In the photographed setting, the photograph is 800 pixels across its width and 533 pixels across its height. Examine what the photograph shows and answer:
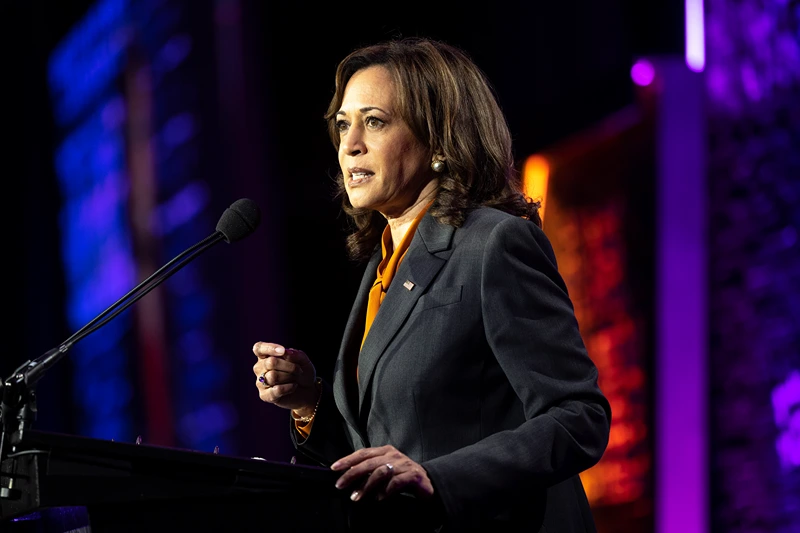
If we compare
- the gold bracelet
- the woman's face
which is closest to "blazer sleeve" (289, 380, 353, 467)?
the gold bracelet

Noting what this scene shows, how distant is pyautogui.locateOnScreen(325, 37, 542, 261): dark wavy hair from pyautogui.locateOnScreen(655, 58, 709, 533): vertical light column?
1640 millimetres

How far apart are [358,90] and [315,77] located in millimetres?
2278

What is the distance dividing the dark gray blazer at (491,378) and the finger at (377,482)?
0.11 m

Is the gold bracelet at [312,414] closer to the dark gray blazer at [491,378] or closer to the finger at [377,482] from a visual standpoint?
the dark gray blazer at [491,378]

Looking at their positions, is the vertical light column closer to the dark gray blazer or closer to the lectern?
the dark gray blazer

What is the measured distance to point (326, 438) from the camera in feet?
5.67

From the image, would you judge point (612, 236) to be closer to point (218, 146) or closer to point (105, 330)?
point (218, 146)

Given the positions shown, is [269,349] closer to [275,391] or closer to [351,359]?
[275,391]

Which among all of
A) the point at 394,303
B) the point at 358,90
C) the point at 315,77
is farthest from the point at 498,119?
the point at 315,77

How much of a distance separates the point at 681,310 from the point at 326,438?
1.87 m

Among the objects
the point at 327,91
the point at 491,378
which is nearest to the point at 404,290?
the point at 491,378

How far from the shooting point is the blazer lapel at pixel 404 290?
1510mm

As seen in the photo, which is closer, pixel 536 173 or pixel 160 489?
pixel 160 489

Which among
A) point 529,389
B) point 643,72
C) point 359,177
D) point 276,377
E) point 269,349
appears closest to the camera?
point 529,389
